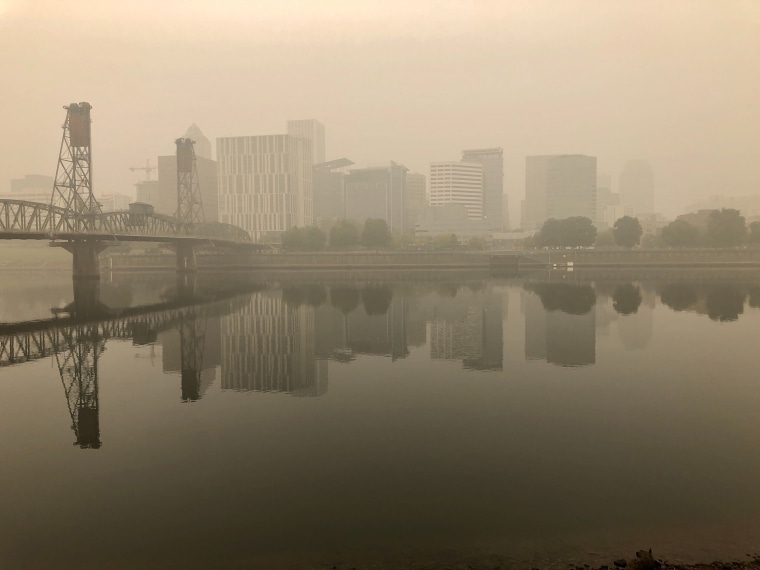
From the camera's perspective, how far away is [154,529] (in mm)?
11086

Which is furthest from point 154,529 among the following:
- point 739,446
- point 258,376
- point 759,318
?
point 759,318

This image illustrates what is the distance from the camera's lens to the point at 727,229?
422 ft

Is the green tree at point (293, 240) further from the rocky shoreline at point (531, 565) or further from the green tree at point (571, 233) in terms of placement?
the rocky shoreline at point (531, 565)

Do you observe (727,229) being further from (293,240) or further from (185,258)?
(185,258)

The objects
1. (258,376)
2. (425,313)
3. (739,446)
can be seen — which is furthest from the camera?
(425,313)

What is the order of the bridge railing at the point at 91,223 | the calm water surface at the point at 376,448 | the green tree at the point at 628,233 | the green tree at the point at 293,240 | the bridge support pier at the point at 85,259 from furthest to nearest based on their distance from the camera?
the green tree at the point at 293,240 → the green tree at the point at 628,233 → the bridge support pier at the point at 85,259 → the bridge railing at the point at 91,223 → the calm water surface at the point at 376,448

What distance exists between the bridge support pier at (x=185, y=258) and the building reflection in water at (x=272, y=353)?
7225 centimetres

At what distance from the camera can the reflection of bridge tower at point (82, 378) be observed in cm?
1748

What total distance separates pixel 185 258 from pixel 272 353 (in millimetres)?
94513

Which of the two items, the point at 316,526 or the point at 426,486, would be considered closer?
the point at 316,526

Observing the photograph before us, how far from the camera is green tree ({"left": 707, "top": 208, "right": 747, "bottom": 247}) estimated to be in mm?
128375

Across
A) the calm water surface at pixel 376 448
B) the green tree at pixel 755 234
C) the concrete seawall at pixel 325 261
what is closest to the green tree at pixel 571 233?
the concrete seawall at pixel 325 261

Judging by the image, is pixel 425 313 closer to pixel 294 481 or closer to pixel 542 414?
pixel 542 414

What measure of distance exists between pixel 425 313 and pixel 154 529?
37.9 meters
